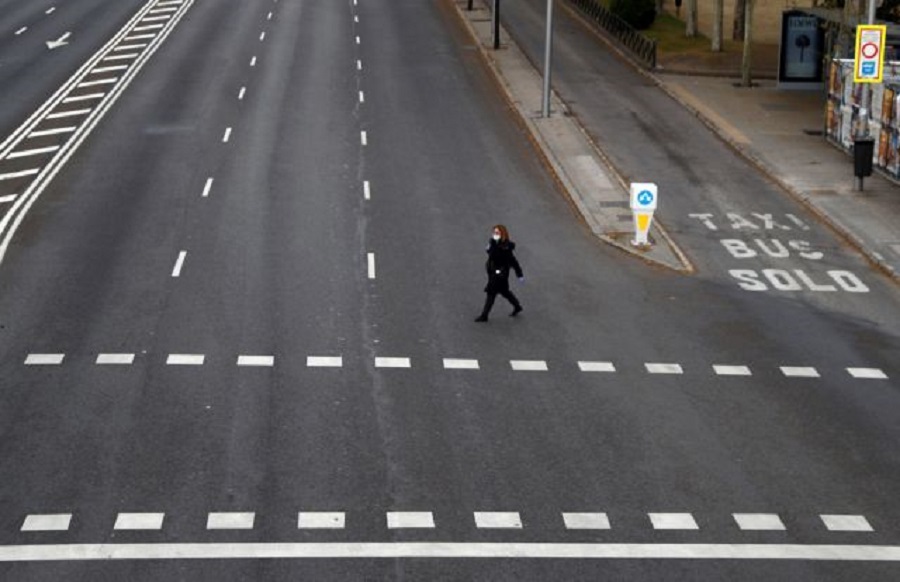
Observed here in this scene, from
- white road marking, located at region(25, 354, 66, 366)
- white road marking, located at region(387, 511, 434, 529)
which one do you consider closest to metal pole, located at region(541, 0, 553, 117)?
white road marking, located at region(25, 354, 66, 366)

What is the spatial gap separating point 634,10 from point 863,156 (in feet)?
92.8

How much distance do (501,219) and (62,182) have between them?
11.1 metres

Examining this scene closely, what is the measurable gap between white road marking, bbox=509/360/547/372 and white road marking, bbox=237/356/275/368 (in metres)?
3.74

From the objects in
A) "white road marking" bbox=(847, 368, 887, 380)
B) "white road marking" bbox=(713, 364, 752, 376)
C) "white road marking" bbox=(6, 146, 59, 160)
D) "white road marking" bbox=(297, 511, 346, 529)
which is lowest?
"white road marking" bbox=(847, 368, 887, 380)

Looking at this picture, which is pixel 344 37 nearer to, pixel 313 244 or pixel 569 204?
pixel 569 204

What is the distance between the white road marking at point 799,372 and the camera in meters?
24.4

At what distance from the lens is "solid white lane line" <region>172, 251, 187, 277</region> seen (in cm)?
2970

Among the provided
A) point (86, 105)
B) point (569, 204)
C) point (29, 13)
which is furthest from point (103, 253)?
point (29, 13)

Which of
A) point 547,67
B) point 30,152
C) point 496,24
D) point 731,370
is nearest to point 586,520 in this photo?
point 731,370

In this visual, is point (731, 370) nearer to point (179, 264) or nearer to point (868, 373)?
point (868, 373)

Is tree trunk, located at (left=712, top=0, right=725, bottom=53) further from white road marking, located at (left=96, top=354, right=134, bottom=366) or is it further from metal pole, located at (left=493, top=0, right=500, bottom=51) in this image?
white road marking, located at (left=96, top=354, right=134, bottom=366)

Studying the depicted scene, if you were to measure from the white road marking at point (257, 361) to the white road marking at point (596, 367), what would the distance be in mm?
4811

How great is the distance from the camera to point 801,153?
43281mm

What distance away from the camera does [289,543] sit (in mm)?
17125
